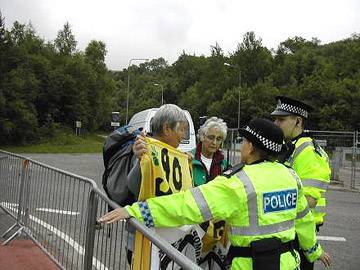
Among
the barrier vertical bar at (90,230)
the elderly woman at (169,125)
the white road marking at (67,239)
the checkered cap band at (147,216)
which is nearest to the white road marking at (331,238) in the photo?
the white road marking at (67,239)

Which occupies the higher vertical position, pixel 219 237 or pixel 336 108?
pixel 336 108

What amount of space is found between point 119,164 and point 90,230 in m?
0.85

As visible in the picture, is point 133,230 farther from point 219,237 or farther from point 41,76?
point 41,76

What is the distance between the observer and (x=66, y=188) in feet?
19.1

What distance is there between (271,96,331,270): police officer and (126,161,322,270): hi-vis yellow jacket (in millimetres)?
842

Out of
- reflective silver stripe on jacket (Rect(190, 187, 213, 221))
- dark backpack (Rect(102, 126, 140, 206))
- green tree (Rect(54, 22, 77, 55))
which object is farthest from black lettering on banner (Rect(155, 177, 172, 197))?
green tree (Rect(54, 22, 77, 55))

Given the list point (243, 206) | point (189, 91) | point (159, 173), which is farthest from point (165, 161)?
point (189, 91)

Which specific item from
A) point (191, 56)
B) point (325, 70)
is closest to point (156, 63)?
point (191, 56)

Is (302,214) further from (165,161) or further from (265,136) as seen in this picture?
(165,161)

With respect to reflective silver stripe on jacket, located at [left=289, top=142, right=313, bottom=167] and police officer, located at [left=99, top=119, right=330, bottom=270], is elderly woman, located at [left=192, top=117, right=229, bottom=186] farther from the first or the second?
police officer, located at [left=99, top=119, right=330, bottom=270]

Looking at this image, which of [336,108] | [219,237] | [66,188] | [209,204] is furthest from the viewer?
[336,108]

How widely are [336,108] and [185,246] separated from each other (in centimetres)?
5905

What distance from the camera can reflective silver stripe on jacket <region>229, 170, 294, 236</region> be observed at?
278 centimetres

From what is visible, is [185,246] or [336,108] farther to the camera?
[336,108]
